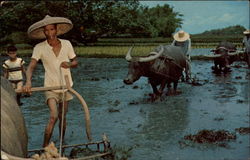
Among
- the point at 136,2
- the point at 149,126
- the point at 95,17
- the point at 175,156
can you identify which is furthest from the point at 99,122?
the point at 136,2

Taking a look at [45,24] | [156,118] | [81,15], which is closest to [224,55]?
[156,118]

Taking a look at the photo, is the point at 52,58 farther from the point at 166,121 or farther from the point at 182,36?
the point at 182,36

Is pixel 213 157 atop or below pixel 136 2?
below

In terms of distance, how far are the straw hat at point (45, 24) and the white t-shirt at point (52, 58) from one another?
142 mm

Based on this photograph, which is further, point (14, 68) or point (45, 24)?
point (14, 68)

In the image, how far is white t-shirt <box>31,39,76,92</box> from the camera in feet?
15.5

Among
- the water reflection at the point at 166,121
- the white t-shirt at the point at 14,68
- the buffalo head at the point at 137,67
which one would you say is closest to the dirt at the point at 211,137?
the water reflection at the point at 166,121

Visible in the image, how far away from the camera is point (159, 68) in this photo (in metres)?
9.30

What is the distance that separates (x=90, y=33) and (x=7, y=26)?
7.44 meters

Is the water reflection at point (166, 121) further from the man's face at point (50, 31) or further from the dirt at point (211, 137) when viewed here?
the man's face at point (50, 31)

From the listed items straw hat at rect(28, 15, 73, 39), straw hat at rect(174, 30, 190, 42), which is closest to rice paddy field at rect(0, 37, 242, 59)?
straw hat at rect(174, 30, 190, 42)

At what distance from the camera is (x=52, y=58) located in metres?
4.75

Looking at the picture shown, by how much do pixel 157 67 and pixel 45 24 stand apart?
5.03 meters

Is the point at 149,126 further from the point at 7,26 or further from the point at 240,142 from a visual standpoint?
the point at 7,26
